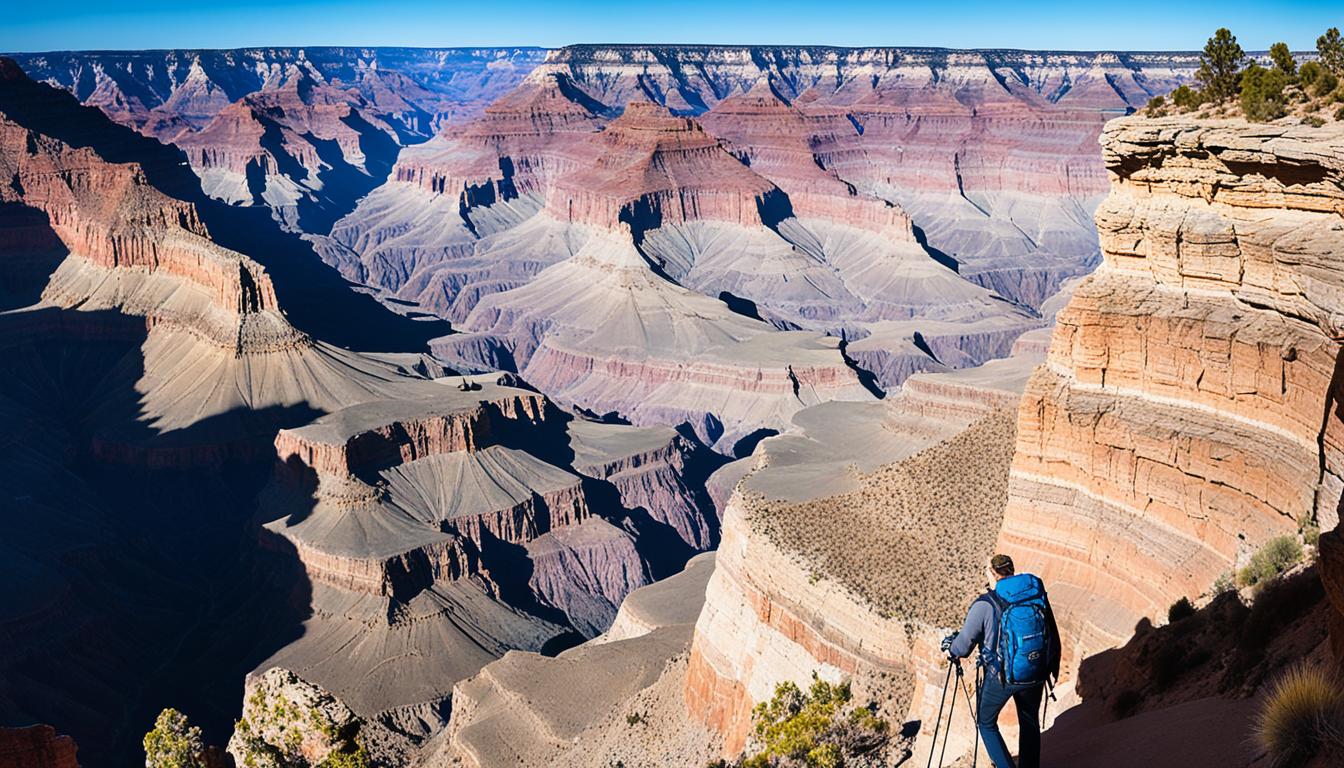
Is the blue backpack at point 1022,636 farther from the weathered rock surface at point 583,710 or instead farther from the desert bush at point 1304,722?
the weathered rock surface at point 583,710

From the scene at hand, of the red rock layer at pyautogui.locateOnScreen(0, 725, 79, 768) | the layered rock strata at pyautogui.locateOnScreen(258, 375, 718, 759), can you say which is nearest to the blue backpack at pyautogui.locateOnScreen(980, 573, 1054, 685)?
the red rock layer at pyautogui.locateOnScreen(0, 725, 79, 768)

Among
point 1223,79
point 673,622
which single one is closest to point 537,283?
point 673,622

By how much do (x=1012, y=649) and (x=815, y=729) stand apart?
13.2 metres

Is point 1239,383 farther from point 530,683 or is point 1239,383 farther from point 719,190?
point 719,190

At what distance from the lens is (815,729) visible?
91.1ft

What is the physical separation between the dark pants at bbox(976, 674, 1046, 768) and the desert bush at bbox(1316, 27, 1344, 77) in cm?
1954

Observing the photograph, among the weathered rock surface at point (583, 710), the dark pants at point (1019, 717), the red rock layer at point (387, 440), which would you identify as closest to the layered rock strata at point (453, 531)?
the red rock layer at point (387, 440)

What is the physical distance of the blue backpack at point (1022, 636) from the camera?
1542 cm

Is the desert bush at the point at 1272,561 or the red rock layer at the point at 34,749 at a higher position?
the desert bush at the point at 1272,561

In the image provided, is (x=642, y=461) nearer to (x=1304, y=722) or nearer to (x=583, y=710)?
(x=583, y=710)

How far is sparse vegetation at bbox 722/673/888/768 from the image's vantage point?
27.0m

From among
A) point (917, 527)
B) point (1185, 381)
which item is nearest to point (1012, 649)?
point (1185, 381)

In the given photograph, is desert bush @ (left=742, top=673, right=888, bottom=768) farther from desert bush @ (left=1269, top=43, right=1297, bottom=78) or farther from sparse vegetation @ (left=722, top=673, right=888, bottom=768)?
desert bush @ (left=1269, top=43, right=1297, bottom=78)

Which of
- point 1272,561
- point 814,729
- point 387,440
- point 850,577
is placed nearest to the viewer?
point 1272,561
